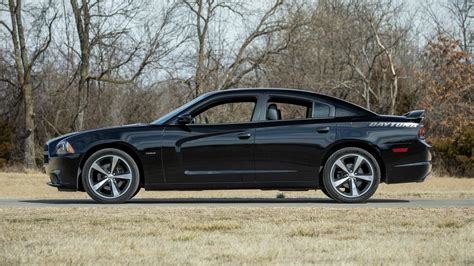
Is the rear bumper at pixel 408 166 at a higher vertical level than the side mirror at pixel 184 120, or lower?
lower

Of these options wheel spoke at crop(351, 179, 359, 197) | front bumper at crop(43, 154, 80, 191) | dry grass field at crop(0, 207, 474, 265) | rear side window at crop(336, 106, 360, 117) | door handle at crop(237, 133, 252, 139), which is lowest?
dry grass field at crop(0, 207, 474, 265)

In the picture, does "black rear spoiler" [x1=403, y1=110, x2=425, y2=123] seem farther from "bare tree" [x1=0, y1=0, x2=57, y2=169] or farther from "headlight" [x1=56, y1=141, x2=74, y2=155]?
"bare tree" [x1=0, y1=0, x2=57, y2=169]

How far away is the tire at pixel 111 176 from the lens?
10.9 m

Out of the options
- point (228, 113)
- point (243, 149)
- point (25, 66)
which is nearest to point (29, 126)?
point (25, 66)

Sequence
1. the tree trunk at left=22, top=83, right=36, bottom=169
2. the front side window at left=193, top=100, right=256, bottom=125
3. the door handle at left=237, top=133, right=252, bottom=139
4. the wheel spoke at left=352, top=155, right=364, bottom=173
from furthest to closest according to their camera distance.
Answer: the tree trunk at left=22, top=83, right=36, bottom=169
the front side window at left=193, top=100, right=256, bottom=125
the wheel spoke at left=352, top=155, right=364, bottom=173
the door handle at left=237, top=133, right=252, bottom=139

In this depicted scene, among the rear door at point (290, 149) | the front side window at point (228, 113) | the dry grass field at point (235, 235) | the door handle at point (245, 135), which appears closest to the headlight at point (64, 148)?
the dry grass field at point (235, 235)

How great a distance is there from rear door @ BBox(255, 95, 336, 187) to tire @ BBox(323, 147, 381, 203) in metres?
0.17

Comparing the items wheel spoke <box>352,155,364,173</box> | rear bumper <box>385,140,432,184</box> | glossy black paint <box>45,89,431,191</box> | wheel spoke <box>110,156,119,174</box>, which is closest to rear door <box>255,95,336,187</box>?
glossy black paint <box>45,89,431,191</box>

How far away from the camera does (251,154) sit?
10883 millimetres

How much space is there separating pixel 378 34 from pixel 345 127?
35.3 meters

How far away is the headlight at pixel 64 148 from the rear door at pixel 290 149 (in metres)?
2.38

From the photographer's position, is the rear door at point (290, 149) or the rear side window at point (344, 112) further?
the rear side window at point (344, 112)

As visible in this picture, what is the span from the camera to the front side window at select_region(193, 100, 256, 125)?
37.1 ft

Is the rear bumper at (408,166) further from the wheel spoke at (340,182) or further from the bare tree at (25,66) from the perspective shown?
the bare tree at (25,66)
